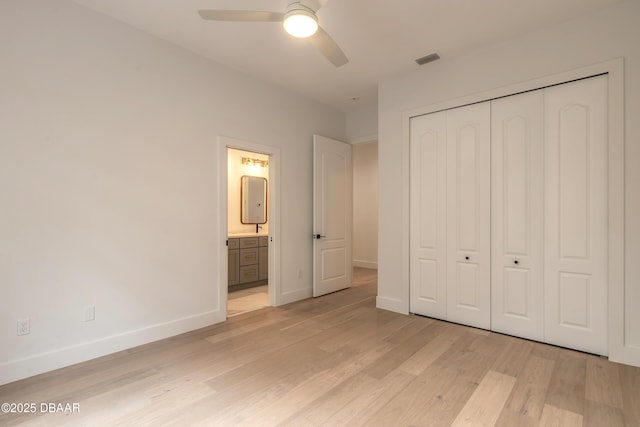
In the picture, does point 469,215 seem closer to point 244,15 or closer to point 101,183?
point 244,15

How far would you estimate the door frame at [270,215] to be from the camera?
11.8 ft

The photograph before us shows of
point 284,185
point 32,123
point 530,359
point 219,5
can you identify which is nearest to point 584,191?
point 530,359

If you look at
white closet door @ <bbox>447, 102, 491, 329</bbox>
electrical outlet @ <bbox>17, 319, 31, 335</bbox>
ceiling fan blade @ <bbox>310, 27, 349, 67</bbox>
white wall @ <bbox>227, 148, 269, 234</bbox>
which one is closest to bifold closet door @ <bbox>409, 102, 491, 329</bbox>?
white closet door @ <bbox>447, 102, 491, 329</bbox>

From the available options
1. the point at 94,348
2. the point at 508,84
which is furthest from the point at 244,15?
the point at 94,348

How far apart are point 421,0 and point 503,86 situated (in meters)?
1.31

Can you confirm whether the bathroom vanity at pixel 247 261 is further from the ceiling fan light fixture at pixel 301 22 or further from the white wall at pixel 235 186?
the ceiling fan light fixture at pixel 301 22

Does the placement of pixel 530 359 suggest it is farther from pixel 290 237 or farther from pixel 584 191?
pixel 290 237

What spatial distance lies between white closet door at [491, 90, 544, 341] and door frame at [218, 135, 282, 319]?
2611 millimetres

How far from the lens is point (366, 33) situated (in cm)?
300

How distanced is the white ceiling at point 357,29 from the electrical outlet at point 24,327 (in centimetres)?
264

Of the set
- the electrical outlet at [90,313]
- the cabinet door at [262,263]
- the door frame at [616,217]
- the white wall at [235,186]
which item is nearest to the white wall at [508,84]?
the door frame at [616,217]

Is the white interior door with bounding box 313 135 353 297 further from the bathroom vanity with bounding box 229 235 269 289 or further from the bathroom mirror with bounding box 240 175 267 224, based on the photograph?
the bathroom mirror with bounding box 240 175 267 224

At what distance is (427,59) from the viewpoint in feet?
11.5

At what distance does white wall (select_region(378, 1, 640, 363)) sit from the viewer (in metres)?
2.53
